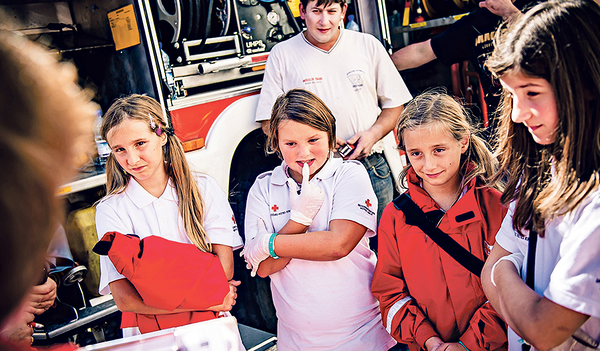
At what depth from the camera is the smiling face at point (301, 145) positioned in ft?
6.57

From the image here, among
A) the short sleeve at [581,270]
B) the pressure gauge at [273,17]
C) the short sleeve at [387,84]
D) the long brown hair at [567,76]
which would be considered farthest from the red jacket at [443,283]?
the pressure gauge at [273,17]

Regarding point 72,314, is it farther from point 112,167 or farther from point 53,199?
point 53,199

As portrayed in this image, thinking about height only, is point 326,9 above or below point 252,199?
above

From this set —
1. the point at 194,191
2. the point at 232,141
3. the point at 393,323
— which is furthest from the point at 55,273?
the point at 393,323

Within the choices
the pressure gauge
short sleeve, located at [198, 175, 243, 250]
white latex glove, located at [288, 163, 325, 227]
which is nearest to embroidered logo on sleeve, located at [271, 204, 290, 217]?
white latex glove, located at [288, 163, 325, 227]

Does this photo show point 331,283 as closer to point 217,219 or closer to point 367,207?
point 367,207

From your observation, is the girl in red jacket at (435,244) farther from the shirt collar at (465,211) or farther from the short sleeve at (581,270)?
the short sleeve at (581,270)

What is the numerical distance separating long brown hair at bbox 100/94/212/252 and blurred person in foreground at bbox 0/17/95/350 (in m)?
1.27

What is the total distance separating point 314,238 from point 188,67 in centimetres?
153

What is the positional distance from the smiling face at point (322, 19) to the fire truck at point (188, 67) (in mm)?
504

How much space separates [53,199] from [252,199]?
4.64ft

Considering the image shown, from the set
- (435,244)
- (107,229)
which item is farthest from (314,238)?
(107,229)

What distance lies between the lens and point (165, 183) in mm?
2068

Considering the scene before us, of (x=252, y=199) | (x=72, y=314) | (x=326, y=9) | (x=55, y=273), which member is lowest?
(x=72, y=314)
